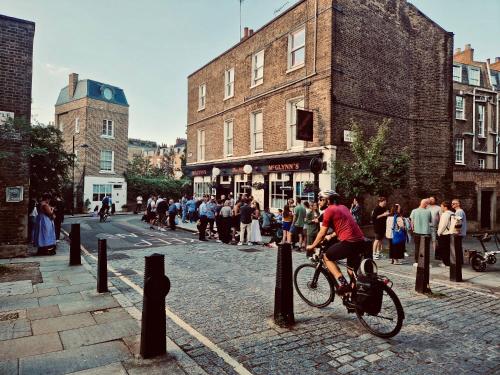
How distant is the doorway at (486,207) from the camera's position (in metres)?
18.9

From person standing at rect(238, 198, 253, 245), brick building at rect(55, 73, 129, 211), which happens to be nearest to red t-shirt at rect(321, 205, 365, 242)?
person standing at rect(238, 198, 253, 245)

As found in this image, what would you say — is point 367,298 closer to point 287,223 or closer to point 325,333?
point 325,333

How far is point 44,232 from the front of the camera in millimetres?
9742

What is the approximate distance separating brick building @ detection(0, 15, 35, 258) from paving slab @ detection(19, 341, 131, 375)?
7.24 meters

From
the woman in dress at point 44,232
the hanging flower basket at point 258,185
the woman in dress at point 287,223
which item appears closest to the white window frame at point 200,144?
the hanging flower basket at point 258,185

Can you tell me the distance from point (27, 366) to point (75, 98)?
1461 inches

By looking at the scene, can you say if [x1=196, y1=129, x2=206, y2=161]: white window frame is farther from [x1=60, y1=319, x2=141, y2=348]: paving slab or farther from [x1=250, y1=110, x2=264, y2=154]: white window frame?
[x1=60, y1=319, x2=141, y2=348]: paving slab

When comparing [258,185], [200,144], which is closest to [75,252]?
[258,185]

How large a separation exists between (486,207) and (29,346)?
72.7 ft

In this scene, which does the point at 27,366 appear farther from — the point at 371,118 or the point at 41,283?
the point at 371,118

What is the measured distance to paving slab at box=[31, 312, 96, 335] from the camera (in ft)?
14.1

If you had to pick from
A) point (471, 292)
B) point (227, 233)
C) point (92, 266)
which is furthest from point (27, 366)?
point (227, 233)

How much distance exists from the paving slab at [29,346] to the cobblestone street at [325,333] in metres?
1.36

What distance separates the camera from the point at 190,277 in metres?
7.18
